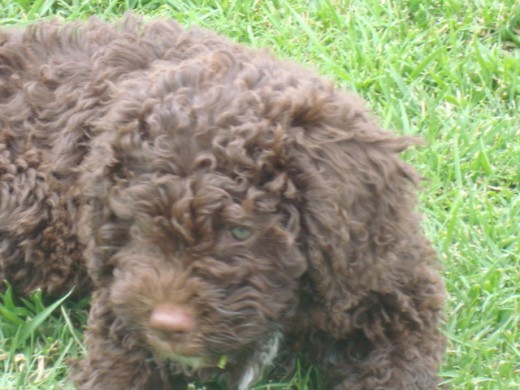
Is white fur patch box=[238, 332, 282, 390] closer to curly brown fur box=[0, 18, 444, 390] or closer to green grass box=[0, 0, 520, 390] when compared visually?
curly brown fur box=[0, 18, 444, 390]

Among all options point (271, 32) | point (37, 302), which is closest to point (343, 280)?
point (37, 302)

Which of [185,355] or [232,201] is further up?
[232,201]

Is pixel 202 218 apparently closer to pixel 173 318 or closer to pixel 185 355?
pixel 173 318

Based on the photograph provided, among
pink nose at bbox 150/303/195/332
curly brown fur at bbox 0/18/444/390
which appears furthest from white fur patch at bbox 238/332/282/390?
pink nose at bbox 150/303/195/332

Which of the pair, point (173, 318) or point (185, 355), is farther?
point (185, 355)

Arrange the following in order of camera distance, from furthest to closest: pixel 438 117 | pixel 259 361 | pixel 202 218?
pixel 438 117
pixel 259 361
pixel 202 218

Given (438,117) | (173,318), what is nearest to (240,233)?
(173,318)
